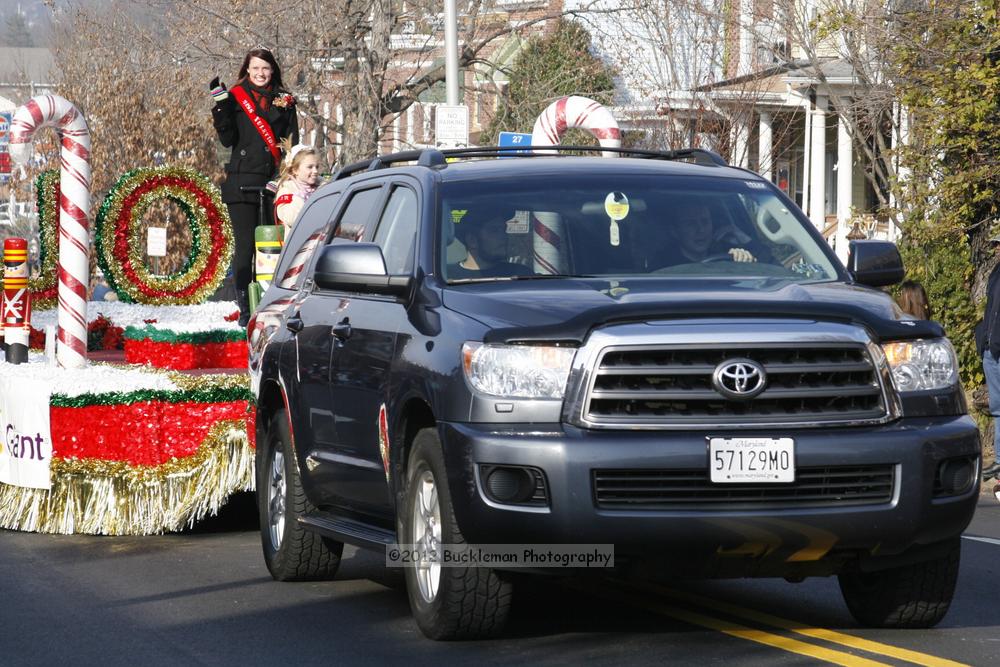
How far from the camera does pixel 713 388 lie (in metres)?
6.84

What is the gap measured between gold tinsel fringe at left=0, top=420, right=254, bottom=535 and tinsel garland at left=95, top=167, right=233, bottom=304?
22.8 feet

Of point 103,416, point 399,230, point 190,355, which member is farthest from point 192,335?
point 399,230

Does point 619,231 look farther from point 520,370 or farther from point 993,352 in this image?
point 993,352

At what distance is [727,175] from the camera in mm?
8742

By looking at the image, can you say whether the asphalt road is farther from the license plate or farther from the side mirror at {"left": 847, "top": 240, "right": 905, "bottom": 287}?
the side mirror at {"left": 847, "top": 240, "right": 905, "bottom": 287}

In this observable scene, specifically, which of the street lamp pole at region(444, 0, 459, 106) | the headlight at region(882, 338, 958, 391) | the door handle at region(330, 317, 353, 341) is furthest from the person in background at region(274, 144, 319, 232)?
the street lamp pole at region(444, 0, 459, 106)

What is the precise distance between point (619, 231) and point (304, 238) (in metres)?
2.44

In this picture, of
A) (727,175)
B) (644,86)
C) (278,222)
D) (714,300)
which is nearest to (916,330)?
(714,300)

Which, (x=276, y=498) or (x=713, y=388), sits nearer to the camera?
(x=713, y=388)

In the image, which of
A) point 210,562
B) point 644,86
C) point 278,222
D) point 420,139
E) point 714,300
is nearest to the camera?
point 714,300

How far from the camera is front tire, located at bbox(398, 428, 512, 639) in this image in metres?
7.11

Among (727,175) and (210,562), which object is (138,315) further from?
(727,175)

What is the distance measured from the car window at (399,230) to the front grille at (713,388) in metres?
1.56

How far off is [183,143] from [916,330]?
48.4 metres
